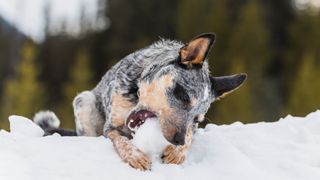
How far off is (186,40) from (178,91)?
30.9 metres

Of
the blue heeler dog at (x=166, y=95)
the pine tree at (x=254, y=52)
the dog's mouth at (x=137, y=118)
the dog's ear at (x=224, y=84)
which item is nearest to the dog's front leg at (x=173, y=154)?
the blue heeler dog at (x=166, y=95)

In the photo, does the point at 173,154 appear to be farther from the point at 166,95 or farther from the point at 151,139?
the point at 166,95

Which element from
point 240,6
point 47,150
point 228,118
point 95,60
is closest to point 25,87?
point 228,118

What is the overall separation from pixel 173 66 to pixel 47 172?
60.9 inches

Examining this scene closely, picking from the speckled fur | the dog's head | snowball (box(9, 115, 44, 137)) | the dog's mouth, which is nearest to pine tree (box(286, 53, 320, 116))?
the speckled fur

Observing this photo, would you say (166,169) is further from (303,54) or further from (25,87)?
(303,54)

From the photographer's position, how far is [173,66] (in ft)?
20.4

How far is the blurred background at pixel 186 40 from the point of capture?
102ft

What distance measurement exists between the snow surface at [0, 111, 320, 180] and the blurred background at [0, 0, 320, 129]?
2251cm

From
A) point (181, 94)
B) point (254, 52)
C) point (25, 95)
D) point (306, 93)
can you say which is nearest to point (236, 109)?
point (306, 93)

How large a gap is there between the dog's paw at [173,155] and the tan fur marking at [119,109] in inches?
24.5

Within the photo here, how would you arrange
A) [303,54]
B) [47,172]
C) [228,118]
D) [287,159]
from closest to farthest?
[47,172] < [287,159] < [228,118] < [303,54]

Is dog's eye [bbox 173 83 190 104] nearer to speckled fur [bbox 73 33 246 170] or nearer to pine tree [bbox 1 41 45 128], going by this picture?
speckled fur [bbox 73 33 246 170]

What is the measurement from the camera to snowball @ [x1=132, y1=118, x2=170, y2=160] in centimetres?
589
